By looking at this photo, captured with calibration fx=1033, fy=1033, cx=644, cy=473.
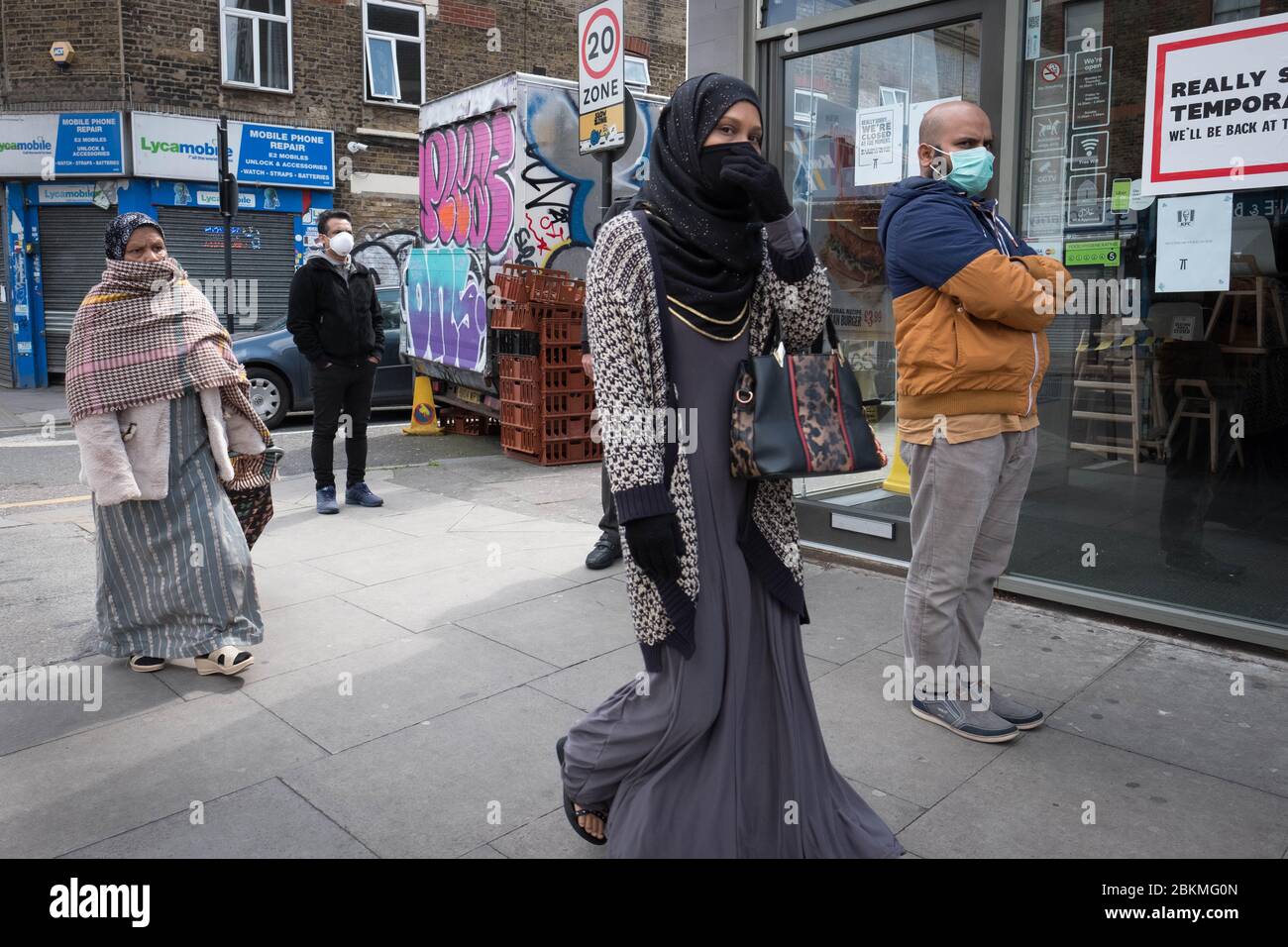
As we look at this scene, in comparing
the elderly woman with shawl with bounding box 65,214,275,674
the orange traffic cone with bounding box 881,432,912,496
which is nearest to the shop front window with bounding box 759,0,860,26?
the orange traffic cone with bounding box 881,432,912,496

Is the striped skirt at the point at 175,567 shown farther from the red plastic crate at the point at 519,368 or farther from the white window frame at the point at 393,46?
the white window frame at the point at 393,46

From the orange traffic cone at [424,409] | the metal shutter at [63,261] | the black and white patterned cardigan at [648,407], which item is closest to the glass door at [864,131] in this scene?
the black and white patterned cardigan at [648,407]

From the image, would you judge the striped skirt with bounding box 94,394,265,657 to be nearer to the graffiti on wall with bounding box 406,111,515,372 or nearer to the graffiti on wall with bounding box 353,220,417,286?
the graffiti on wall with bounding box 406,111,515,372

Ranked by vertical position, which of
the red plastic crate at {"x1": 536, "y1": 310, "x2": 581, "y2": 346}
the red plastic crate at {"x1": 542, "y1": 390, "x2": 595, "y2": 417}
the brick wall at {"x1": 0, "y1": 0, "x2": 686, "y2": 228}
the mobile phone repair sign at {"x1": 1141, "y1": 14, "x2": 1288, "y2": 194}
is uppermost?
the brick wall at {"x1": 0, "y1": 0, "x2": 686, "y2": 228}

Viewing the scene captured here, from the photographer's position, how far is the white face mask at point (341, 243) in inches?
304

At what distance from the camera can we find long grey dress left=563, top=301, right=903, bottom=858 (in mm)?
2623

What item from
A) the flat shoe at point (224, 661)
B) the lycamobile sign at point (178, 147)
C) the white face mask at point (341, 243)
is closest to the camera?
the flat shoe at point (224, 661)

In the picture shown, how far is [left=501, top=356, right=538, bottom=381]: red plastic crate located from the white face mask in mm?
2263

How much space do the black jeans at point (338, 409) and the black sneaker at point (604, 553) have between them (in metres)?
2.62

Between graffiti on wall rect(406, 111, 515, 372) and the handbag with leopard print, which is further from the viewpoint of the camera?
graffiti on wall rect(406, 111, 515, 372)

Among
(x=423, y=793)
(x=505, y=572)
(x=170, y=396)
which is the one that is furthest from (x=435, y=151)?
(x=423, y=793)

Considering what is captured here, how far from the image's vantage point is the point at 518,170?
34.9ft

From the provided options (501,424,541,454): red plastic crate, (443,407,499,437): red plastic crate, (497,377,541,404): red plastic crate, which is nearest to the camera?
(497,377,541,404): red plastic crate
